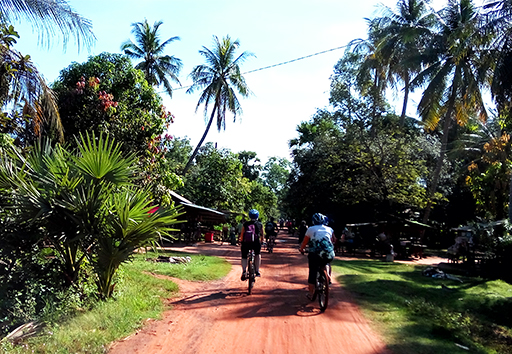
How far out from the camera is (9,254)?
659 centimetres

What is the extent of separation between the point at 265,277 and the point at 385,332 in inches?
191

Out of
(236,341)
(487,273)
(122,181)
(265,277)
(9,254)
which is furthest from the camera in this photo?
(487,273)

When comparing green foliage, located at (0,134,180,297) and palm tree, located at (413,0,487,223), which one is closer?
green foliage, located at (0,134,180,297)

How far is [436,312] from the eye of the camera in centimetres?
834

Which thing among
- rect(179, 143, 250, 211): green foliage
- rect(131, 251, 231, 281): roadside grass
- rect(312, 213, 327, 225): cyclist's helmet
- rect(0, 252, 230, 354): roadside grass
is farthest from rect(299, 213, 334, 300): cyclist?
rect(179, 143, 250, 211): green foliage

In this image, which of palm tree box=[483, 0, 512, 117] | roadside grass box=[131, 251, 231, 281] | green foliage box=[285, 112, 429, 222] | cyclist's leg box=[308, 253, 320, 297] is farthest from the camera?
green foliage box=[285, 112, 429, 222]

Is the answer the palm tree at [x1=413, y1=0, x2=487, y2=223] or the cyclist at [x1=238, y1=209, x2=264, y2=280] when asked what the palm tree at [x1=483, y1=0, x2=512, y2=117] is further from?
the cyclist at [x1=238, y1=209, x2=264, y2=280]

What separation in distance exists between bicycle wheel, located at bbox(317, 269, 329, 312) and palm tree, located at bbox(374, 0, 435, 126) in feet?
65.4

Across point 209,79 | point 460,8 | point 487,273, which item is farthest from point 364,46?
point 487,273

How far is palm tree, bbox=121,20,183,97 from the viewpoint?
2905 cm

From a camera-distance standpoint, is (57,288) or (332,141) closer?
(57,288)

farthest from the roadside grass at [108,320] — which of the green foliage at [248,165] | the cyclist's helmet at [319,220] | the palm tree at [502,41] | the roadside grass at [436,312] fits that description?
the green foliage at [248,165]

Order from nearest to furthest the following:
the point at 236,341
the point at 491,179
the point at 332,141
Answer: the point at 236,341
the point at 491,179
the point at 332,141

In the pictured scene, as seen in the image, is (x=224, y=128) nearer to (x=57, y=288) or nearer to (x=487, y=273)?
(x=487, y=273)
